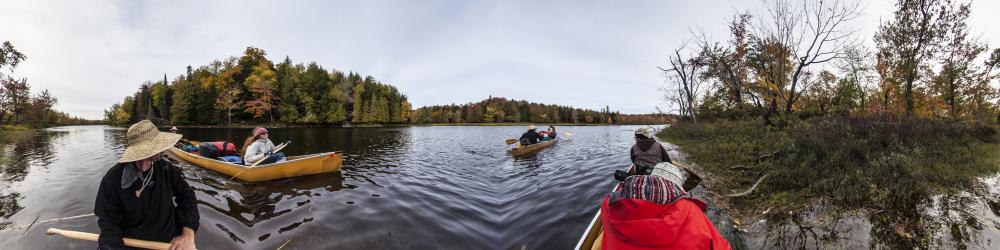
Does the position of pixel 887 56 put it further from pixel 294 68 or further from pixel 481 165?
pixel 294 68

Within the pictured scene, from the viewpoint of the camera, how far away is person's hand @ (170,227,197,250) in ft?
10.7

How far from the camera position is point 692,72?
2936 centimetres

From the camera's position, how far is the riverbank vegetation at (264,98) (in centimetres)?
6353

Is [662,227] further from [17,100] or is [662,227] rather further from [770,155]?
[17,100]

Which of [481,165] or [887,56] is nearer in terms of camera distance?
[481,165]

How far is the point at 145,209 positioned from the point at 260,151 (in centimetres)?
761

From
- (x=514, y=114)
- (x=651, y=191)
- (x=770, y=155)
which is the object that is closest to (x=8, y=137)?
(x=651, y=191)

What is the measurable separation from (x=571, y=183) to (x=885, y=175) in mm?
6552

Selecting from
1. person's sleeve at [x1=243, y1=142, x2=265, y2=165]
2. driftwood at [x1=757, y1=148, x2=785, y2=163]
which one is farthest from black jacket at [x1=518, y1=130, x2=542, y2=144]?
Result: person's sleeve at [x1=243, y1=142, x2=265, y2=165]

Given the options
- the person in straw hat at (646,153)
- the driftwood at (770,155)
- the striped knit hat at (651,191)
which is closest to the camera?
the striped knit hat at (651,191)

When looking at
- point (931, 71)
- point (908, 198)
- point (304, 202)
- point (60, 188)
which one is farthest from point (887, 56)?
point (60, 188)

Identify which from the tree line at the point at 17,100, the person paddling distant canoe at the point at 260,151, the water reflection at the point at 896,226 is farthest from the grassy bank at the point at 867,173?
the tree line at the point at 17,100

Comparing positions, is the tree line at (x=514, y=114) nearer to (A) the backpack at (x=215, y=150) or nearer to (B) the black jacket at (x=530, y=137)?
(B) the black jacket at (x=530, y=137)

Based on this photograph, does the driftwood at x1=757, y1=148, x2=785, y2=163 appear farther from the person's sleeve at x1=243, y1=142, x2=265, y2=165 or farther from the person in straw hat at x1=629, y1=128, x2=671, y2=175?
the person's sleeve at x1=243, y1=142, x2=265, y2=165
